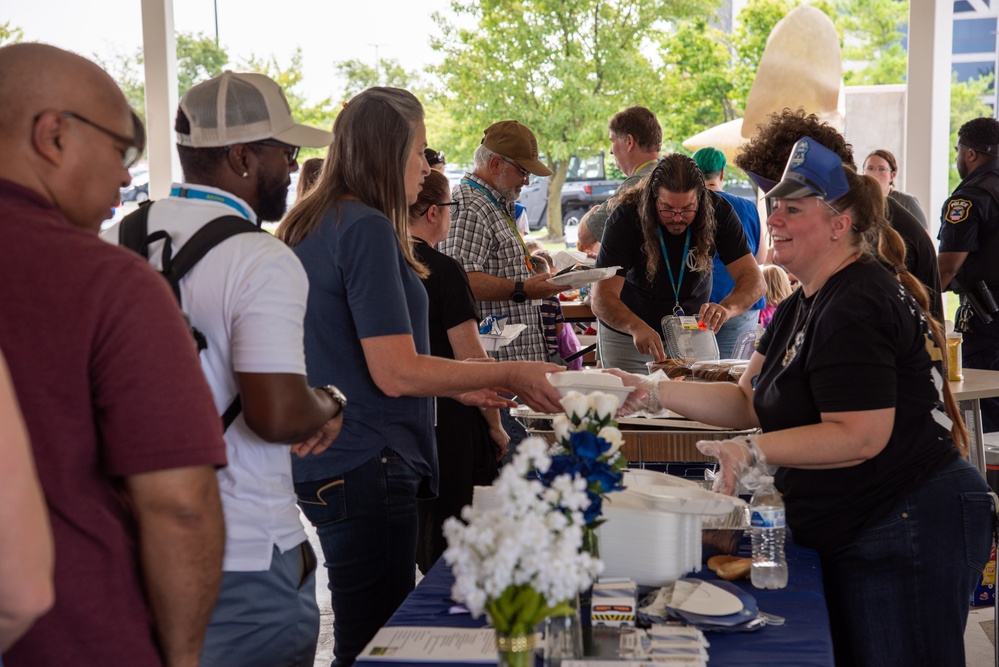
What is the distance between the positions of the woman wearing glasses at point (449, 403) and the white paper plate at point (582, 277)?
27.0 inches

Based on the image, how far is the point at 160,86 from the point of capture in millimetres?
6230

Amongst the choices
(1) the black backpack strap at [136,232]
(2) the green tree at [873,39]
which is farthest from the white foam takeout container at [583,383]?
(2) the green tree at [873,39]

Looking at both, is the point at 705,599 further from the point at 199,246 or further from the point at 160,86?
the point at 160,86

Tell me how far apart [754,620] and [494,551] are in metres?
0.62

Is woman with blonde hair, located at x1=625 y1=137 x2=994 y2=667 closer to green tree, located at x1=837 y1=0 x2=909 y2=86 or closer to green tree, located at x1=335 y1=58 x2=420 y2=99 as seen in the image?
green tree, located at x1=335 y1=58 x2=420 y2=99

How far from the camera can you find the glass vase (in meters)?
1.08

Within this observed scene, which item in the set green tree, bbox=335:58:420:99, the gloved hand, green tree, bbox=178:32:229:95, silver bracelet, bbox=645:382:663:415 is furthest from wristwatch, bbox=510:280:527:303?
green tree, bbox=178:32:229:95

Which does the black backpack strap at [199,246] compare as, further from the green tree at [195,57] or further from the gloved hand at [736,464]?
the green tree at [195,57]

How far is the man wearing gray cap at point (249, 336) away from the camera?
1358mm

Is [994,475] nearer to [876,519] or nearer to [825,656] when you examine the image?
[876,519]

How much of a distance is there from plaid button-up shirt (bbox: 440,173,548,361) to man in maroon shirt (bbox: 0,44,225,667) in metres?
2.49

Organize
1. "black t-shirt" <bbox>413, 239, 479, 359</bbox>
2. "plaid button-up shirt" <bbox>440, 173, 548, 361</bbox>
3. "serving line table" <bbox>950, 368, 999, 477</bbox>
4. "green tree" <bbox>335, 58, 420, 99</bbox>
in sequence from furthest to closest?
"green tree" <bbox>335, 58, 420, 99</bbox>, "plaid button-up shirt" <bbox>440, 173, 548, 361</bbox>, "serving line table" <bbox>950, 368, 999, 477</bbox>, "black t-shirt" <bbox>413, 239, 479, 359</bbox>

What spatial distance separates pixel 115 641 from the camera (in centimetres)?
101

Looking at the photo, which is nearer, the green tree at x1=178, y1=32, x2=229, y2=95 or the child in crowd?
the child in crowd
